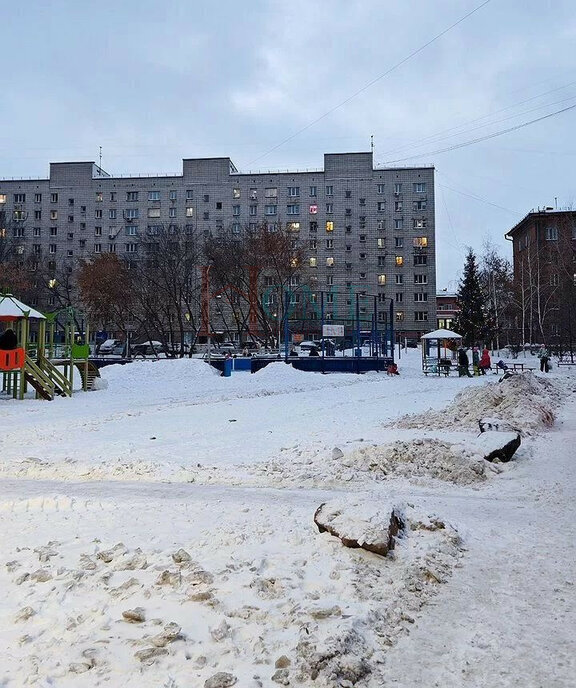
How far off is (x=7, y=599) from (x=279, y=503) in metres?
3.01

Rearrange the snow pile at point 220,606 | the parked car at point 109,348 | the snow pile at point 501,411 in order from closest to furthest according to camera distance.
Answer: the snow pile at point 220,606 → the snow pile at point 501,411 → the parked car at point 109,348

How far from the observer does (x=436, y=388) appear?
2195 cm

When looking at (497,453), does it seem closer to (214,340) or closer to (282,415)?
(282,415)

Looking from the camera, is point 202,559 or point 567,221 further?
point 567,221

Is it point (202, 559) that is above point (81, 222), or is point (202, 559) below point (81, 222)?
below

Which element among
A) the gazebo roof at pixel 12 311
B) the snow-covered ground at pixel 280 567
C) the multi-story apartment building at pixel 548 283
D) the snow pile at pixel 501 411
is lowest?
the snow-covered ground at pixel 280 567

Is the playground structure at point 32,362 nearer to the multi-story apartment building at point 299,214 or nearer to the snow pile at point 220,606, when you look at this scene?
the snow pile at point 220,606

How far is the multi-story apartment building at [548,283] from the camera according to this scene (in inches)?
1971

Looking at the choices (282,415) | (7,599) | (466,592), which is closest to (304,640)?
(466,592)

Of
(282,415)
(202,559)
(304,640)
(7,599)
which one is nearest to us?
(304,640)

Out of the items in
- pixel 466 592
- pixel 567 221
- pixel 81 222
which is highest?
pixel 81 222

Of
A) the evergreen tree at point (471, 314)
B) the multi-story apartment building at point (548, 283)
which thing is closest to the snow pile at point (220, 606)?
the multi-story apartment building at point (548, 283)

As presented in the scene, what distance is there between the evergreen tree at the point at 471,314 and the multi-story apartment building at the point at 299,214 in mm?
20128

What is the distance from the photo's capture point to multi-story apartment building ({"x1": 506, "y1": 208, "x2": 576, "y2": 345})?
50.1 m
